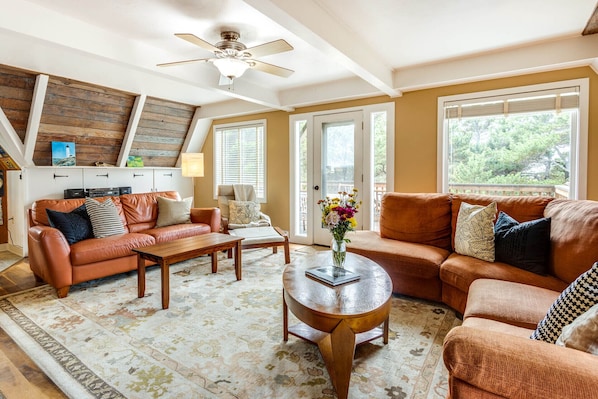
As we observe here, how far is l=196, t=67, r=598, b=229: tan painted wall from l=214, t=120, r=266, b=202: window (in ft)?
0.48

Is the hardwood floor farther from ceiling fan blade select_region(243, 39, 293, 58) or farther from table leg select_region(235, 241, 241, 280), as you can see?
ceiling fan blade select_region(243, 39, 293, 58)

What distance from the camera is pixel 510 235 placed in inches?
98.3

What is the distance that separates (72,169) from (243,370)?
14.5 feet

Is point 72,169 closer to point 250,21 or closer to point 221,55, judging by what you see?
point 221,55

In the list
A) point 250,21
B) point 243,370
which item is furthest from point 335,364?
point 250,21

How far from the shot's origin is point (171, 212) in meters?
4.31

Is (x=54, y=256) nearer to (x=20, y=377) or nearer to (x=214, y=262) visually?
(x=20, y=377)

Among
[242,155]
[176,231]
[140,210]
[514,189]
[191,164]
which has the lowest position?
[176,231]

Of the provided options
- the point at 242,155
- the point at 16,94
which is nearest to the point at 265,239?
the point at 242,155

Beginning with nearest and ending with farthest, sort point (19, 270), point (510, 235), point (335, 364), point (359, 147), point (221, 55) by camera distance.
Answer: point (335, 364) → point (510, 235) → point (221, 55) → point (19, 270) → point (359, 147)

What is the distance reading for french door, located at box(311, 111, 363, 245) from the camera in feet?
15.3

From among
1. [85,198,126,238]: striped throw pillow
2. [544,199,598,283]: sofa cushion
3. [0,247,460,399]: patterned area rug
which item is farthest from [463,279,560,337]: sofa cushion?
Result: [85,198,126,238]: striped throw pillow

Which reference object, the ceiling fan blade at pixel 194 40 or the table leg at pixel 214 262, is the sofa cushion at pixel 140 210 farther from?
the ceiling fan blade at pixel 194 40

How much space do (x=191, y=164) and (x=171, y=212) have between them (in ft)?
4.57
